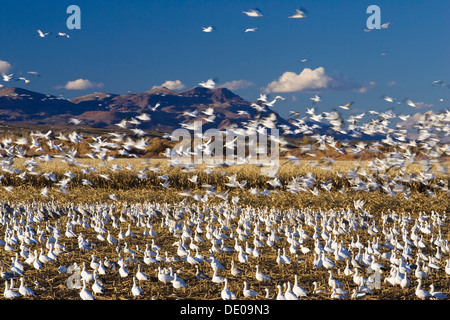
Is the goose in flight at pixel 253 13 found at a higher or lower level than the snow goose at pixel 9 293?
higher

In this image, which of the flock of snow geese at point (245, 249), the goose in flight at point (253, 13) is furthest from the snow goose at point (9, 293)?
the goose in flight at point (253, 13)

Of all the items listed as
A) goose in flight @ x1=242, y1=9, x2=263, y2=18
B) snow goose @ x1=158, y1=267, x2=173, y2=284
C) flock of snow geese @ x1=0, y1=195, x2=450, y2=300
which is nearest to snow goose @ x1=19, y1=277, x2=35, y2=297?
flock of snow geese @ x1=0, y1=195, x2=450, y2=300

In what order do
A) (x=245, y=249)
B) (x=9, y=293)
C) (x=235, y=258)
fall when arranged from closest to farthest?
(x=9, y=293), (x=235, y=258), (x=245, y=249)

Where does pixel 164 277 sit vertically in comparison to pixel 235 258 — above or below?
above

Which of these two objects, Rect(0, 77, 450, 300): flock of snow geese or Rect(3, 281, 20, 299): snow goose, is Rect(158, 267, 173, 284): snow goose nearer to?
Rect(0, 77, 450, 300): flock of snow geese

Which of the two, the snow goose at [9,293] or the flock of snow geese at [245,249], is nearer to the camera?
the snow goose at [9,293]

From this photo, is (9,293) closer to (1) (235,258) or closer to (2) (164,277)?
(2) (164,277)

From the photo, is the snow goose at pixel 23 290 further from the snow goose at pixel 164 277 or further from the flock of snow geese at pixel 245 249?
the snow goose at pixel 164 277

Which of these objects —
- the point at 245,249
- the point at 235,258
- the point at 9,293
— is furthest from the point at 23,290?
the point at 245,249

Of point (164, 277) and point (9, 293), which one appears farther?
point (164, 277)

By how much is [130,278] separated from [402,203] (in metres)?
14.0

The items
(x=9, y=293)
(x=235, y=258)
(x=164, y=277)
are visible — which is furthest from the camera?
(x=235, y=258)
